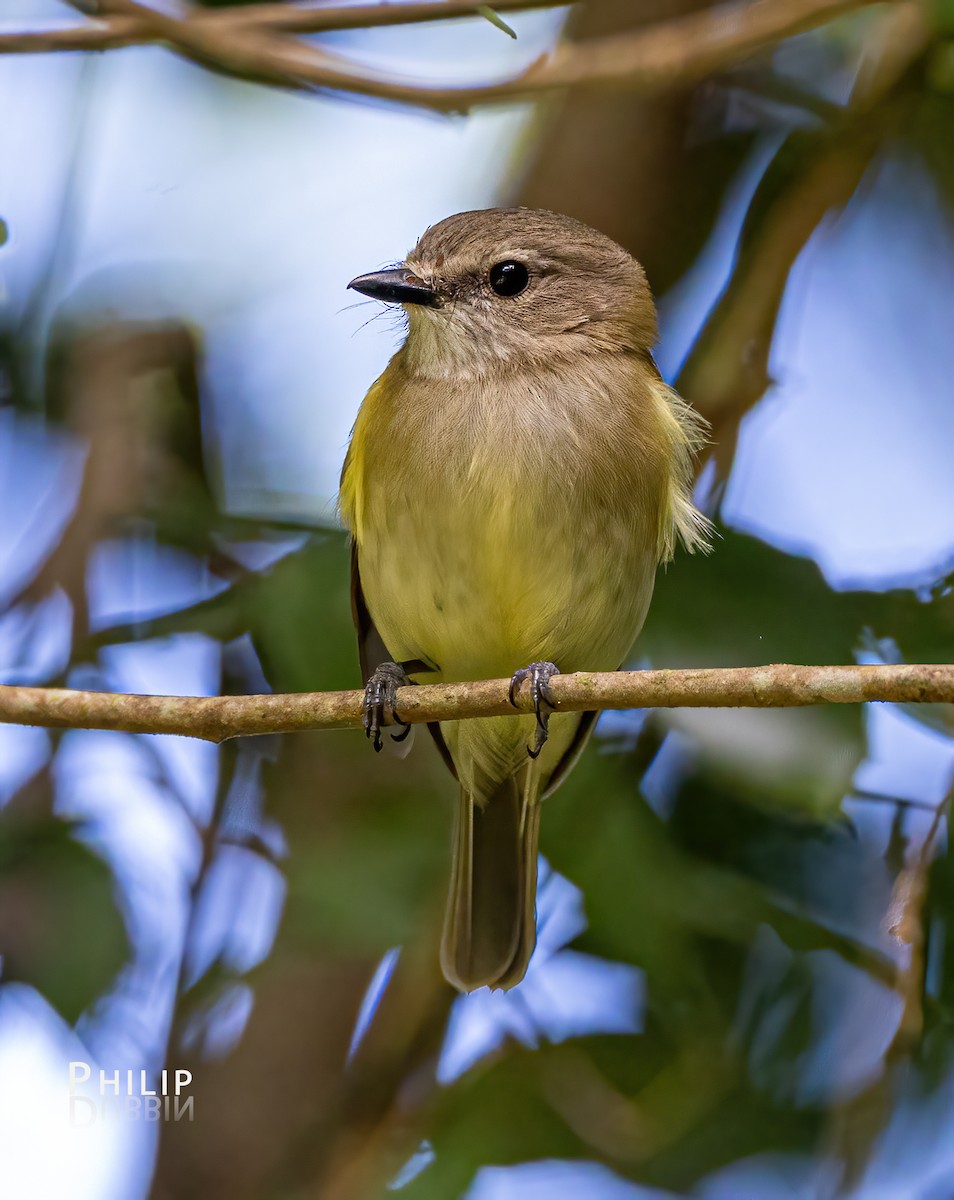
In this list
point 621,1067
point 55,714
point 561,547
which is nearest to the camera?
point 55,714

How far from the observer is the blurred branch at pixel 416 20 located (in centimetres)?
424

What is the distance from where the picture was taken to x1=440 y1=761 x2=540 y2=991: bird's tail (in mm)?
4020

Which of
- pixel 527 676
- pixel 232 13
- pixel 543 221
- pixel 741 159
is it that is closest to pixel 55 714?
pixel 527 676

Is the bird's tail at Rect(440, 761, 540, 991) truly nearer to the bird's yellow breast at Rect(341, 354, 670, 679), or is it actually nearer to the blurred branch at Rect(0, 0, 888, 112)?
the bird's yellow breast at Rect(341, 354, 670, 679)

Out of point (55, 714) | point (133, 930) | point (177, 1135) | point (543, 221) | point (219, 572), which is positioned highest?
point (543, 221)

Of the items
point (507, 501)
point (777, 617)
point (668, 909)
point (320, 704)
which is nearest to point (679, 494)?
point (777, 617)

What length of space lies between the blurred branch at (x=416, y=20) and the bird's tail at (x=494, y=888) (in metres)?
1.88

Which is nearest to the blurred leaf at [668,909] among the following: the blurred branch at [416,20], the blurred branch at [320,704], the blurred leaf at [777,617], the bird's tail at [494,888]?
the bird's tail at [494,888]

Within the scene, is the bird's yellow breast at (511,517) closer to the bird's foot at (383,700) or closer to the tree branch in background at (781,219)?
the bird's foot at (383,700)

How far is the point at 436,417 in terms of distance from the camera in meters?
3.79

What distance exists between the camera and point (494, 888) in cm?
414

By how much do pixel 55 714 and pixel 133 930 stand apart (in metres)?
1.33

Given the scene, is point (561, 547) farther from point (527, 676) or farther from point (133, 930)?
point (133, 930)

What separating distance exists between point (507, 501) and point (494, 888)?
1105 mm
